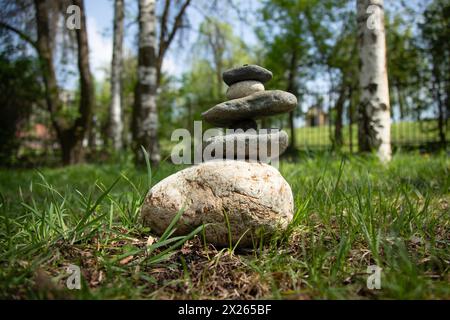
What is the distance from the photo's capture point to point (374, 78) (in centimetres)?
493

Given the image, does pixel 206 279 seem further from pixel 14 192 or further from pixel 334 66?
pixel 334 66

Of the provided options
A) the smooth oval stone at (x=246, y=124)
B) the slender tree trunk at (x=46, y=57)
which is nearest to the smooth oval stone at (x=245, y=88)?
the smooth oval stone at (x=246, y=124)

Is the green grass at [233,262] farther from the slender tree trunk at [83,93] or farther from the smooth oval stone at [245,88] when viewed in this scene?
the slender tree trunk at [83,93]

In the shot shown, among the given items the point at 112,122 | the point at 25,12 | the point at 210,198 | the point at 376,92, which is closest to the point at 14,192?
the point at 210,198

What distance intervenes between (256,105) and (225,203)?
73cm

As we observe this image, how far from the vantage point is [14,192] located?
4246 mm

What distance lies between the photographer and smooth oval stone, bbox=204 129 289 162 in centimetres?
214

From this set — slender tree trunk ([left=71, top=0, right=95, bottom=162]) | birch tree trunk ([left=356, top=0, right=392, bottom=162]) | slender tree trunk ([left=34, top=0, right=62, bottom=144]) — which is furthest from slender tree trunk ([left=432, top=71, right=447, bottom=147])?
slender tree trunk ([left=34, top=0, right=62, bottom=144])

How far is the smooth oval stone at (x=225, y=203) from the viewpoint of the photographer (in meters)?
1.89

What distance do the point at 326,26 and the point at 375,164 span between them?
9753 millimetres

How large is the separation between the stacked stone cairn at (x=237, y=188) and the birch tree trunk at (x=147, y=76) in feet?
13.5

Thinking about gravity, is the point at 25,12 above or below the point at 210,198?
above

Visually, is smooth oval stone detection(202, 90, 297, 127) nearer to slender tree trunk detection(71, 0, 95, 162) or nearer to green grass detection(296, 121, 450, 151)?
green grass detection(296, 121, 450, 151)
